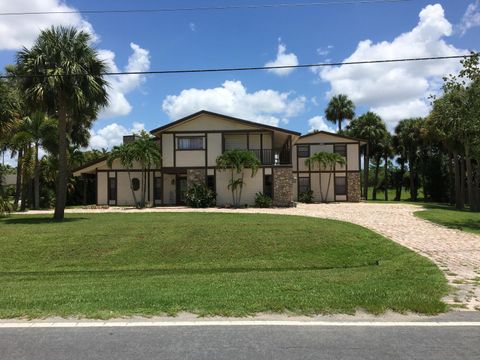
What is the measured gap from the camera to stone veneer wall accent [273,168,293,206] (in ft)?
100

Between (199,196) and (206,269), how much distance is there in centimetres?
1696

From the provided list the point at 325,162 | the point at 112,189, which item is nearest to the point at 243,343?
the point at 112,189

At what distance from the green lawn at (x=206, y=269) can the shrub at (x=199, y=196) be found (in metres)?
8.60

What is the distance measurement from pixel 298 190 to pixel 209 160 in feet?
33.4

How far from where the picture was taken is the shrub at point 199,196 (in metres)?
29.8

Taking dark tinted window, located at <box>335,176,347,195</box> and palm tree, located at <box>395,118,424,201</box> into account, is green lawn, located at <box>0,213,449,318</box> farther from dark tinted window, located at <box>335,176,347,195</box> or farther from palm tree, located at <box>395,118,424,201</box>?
palm tree, located at <box>395,118,424,201</box>

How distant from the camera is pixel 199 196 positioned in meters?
30.0

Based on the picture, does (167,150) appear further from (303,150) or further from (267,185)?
(303,150)

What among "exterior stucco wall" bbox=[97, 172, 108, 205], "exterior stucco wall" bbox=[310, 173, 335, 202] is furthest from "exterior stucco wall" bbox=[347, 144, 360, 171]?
"exterior stucco wall" bbox=[97, 172, 108, 205]

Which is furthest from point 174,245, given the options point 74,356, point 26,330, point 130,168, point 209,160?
point 130,168

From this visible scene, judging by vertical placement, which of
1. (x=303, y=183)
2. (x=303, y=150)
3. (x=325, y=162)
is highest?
(x=303, y=150)

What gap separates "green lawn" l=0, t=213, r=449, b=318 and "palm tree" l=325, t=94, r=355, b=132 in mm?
36169

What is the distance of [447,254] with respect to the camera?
12547 millimetres

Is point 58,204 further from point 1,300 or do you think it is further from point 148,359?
point 148,359
